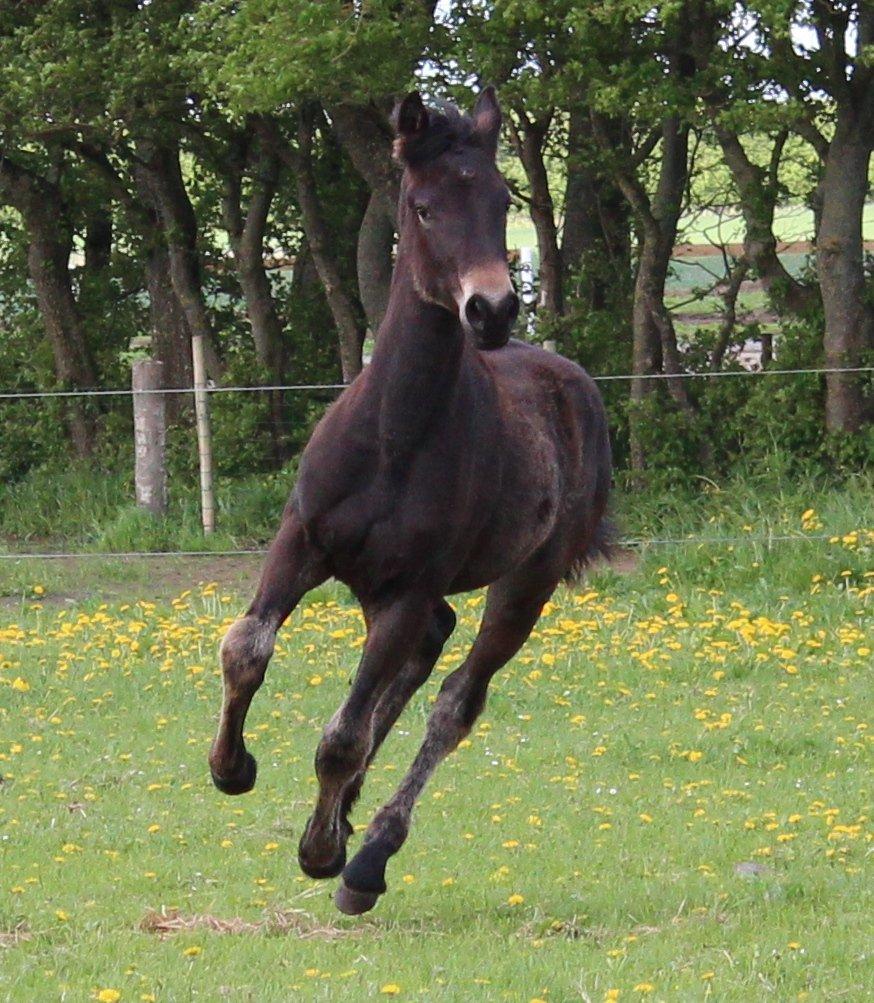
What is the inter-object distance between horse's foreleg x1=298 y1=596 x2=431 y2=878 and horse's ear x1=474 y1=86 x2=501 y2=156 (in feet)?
5.03

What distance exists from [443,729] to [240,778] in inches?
43.1

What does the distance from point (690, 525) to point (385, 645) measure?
341 inches

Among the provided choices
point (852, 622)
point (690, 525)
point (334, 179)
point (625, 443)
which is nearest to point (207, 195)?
point (334, 179)

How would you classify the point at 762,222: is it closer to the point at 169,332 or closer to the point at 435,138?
the point at 169,332

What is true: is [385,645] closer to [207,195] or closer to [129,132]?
[129,132]

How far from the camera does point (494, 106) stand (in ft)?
19.2

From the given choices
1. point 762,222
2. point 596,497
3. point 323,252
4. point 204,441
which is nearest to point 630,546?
point 762,222

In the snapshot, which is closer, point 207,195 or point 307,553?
point 307,553

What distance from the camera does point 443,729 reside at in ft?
22.2

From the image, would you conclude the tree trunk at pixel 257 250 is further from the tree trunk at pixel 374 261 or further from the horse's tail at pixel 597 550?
the horse's tail at pixel 597 550

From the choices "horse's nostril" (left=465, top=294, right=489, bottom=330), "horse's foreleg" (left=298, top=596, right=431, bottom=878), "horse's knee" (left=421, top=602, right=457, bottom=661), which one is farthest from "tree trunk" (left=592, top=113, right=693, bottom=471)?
"horse's nostril" (left=465, top=294, right=489, bottom=330)

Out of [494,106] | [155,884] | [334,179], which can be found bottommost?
[155,884]

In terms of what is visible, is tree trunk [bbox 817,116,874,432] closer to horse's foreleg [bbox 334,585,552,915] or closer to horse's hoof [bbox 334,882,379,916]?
horse's foreleg [bbox 334,585,552,915]

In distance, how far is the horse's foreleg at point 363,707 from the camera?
575 cm
